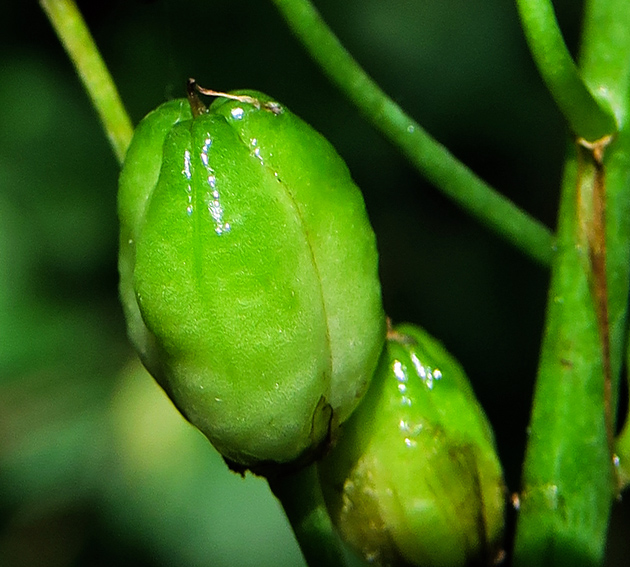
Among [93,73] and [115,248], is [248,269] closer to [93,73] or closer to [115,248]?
[93,73]

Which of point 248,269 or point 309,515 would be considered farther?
point 309,515

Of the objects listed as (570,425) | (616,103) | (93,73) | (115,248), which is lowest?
(115,248)

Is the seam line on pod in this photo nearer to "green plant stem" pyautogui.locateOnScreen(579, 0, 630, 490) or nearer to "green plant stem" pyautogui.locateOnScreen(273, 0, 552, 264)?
"green plant stem" pyautogui.locateOnScreen(273, 0, 552, 264)

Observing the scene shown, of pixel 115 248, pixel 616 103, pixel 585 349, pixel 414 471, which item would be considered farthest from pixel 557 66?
pixel 115 248

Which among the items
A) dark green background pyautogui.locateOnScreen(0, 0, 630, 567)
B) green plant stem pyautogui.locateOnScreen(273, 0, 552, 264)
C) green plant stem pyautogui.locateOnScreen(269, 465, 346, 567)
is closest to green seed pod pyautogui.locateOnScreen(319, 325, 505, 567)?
green plant stem pyautogui.locateOnScreen(269, 465, 346, 567)

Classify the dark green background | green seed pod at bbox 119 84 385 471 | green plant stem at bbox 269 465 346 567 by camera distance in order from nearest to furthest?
1. green seed pod at bbox 119 84 385 471
2. green plant stem at bbox 269 465 346 567
3. the dark green background

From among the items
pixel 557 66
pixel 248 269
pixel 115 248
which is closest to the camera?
pixel 248 269

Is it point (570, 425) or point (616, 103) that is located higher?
point (616, 103)
